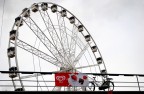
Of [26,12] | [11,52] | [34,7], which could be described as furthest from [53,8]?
[11,52]

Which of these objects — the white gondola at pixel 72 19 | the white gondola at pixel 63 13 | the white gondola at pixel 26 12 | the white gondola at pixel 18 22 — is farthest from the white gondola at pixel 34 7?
the white gondola at pixel 72 19

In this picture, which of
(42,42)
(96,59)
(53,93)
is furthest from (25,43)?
(53,93)

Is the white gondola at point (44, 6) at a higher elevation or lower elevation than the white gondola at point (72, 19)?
higher

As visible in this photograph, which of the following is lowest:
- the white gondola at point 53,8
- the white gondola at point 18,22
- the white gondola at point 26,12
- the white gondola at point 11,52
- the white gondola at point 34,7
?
the white gondola at point 11,52

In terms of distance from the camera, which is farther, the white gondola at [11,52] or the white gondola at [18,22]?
the white gondola at [18,22]

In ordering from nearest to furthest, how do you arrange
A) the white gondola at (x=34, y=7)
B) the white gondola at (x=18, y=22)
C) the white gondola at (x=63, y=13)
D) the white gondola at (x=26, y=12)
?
the white gondola at (x=18, y=22)
the white gondola at (x=26, y=12)
the white gondola at (x=34, y=7)
the white gondola at (x=63, y=13)

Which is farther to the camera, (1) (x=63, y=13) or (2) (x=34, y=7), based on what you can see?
(1) (x=63, y=13)

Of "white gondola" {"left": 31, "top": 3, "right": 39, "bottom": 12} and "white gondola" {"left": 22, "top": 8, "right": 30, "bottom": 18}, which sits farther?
"white gondola" {"left": 31, "top": 3, "right": 39, "bottom": 12}

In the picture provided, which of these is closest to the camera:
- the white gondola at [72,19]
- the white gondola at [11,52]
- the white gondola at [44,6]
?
the white gondola at [11,52]

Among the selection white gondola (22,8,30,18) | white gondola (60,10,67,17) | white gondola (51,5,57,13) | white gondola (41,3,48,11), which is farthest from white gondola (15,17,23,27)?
white gondola (60,10,67,17)

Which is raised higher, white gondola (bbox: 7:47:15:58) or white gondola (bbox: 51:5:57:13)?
white gondola (bbox: 51:5:57:13)

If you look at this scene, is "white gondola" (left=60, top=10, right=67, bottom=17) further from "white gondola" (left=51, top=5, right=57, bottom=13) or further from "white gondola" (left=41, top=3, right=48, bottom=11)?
"white gondola" (left=41, top=3, right=48, bottom=11)

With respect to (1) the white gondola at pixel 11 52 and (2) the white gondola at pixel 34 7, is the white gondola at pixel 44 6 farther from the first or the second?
(1) the white gondola at pixel 11 52

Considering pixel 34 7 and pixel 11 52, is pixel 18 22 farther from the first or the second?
pixel 11 52
